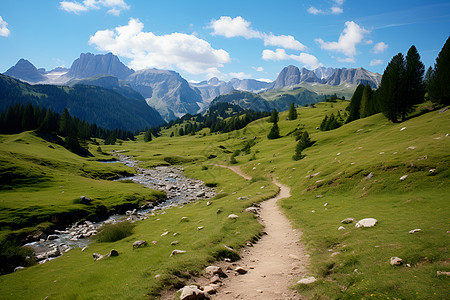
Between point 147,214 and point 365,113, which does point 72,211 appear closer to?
point 147,214

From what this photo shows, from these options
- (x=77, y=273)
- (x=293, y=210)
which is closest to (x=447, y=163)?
(x=293, y=210)

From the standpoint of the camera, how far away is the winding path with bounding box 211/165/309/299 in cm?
1071

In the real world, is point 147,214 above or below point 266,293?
below

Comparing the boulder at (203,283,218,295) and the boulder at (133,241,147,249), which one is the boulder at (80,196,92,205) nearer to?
the boulder at (133,241,147,249)

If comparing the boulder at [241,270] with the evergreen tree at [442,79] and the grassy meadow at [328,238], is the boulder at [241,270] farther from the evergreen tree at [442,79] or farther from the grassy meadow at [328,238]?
the evergreen tree at [442,79]

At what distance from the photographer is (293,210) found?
1096 inches

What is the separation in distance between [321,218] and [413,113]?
2542 inches

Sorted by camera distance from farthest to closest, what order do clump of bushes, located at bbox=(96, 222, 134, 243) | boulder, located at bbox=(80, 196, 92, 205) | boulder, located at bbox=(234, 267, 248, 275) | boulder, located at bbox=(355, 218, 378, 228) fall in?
boulder, located at bbox=(80, 196, 92, 205) < clump of bushes, located at bbox=(96, 222, 134, 243) < boulder, located at bbox=(355, 218, 378, 228) < boulder, located at bbox=(234, 267, 248, 275)

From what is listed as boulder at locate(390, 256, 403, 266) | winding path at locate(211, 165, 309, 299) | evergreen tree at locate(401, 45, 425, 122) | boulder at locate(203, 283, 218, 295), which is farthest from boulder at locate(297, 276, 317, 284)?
evergreen tree at locate(401, 45, 425, 122)

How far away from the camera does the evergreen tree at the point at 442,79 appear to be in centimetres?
5278

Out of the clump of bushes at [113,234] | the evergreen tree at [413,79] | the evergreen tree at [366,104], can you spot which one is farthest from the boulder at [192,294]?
the evergreen tree at [366,104]

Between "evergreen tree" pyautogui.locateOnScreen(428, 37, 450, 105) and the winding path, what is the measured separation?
6245 cm

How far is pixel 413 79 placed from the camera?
60.6 m

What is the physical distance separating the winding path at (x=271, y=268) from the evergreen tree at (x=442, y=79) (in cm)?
6245
